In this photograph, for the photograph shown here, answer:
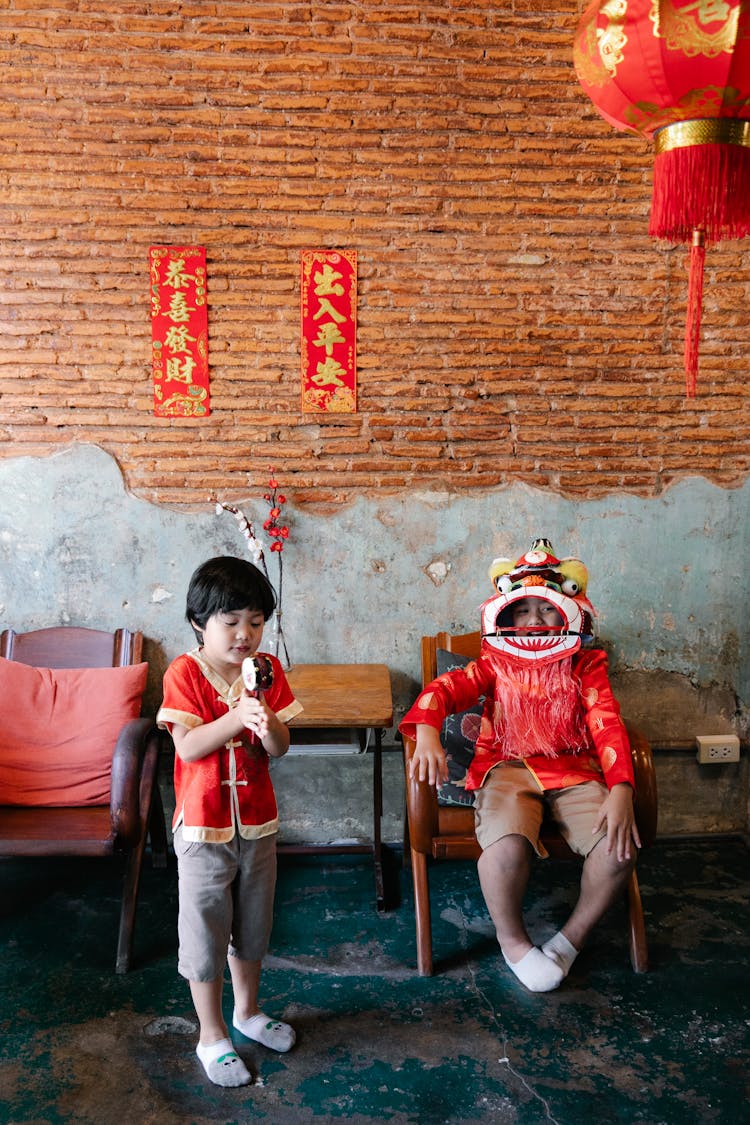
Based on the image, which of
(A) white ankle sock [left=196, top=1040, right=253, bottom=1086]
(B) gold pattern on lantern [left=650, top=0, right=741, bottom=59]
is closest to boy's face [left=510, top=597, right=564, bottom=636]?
(A) white ankle sock [left=196, top=1040, right=253, bottom=1086]

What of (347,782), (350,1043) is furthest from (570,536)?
(350,1043)

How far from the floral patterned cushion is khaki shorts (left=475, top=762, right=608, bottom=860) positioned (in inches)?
6.8

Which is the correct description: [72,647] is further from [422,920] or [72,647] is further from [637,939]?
[637,939]

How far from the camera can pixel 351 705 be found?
11.2ft

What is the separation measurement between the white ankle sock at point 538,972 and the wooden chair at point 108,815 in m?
1.38

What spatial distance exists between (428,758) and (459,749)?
1.99 ft

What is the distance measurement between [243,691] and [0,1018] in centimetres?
139

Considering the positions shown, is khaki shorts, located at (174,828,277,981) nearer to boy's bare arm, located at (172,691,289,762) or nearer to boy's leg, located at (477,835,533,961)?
boy's bare arm, located at (172,691,289,762)

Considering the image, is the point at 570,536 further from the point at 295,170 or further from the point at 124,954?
the point at 124,954

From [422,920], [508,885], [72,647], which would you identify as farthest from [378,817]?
[72,647]

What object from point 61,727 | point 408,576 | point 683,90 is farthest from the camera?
point 408,576

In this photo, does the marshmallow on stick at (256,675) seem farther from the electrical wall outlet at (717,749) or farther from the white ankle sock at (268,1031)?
Answer: the electrical wall outlet at (717,749)

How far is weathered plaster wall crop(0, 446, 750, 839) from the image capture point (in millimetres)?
3920

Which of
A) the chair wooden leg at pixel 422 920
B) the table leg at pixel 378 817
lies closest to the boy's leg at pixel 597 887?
the chair wooden leg at pixel 422 920
